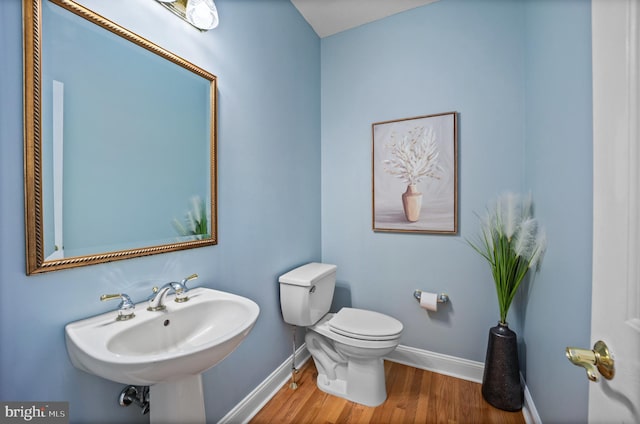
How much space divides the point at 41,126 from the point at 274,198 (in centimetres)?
108

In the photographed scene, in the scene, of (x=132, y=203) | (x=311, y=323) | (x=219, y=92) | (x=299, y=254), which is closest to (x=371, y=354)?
(x=311, y=323)

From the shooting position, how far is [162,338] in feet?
3.08

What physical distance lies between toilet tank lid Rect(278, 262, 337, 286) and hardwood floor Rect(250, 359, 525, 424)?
0.70 m

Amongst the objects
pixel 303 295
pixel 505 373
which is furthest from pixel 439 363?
pixel 303 295

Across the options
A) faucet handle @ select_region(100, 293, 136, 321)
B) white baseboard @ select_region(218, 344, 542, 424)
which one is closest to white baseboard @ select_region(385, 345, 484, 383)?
white baseboard @ select_region(218, 344, 542, 424)

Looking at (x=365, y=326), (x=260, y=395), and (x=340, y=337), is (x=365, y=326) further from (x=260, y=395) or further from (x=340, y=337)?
(x=260, y=395)

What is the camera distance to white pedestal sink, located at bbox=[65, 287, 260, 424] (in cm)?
67

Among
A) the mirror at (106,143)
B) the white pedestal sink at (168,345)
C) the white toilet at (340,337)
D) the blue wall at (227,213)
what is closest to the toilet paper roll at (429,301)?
the white toilet at (340,337)

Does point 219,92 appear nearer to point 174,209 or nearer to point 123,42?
point 123,42

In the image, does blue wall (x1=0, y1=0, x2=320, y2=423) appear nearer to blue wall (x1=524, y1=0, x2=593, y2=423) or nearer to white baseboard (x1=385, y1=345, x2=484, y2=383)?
white baseboard (x1=385, y1=345, x2=484, y2=383)

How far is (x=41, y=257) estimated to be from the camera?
731mm

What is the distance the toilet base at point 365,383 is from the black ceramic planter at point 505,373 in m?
0.63

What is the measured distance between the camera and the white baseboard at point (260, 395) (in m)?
1.36

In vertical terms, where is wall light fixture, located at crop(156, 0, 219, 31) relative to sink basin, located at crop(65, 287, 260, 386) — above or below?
above
